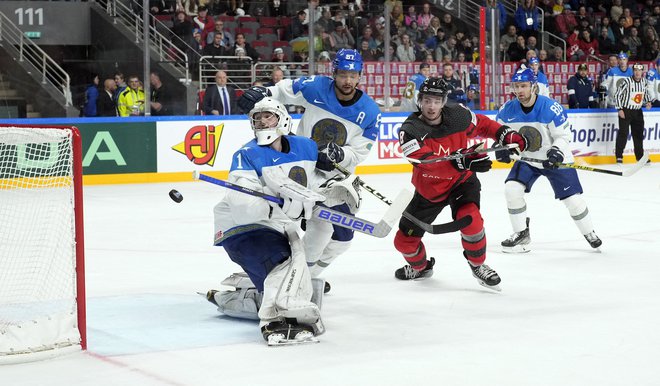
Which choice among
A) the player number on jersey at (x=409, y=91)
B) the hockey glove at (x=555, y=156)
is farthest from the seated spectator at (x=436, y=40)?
the hockey glove at (x=555, y=156)

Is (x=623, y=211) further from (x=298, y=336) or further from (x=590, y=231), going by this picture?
(x=298, y=336)

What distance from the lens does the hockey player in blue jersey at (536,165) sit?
6.88 metres

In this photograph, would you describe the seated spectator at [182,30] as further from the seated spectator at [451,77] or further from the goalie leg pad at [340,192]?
the goalie leg pad at [340,192]

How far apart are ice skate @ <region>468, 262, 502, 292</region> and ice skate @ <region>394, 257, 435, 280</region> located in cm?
44

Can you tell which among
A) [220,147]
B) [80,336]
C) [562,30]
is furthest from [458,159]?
[562,30]

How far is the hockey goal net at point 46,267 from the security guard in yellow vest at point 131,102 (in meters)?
4.34

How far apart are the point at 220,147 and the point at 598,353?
768 cm

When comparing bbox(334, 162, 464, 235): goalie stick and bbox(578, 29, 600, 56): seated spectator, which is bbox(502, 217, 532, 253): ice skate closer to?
bbox(334, 162, 464, 235): goalie stick

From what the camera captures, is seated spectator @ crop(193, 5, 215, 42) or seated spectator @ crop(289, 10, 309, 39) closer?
seated spectator @ crop(289, 10, 309, 39)

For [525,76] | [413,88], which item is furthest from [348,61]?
[413,88]

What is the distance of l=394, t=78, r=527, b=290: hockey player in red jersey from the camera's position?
538cm

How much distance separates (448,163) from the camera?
549 cm

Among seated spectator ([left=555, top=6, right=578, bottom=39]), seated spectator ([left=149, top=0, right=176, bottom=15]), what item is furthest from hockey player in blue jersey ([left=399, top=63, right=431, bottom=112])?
seated spectator ([left=555, top=6, right=578, bottom=39])

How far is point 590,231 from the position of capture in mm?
6887
